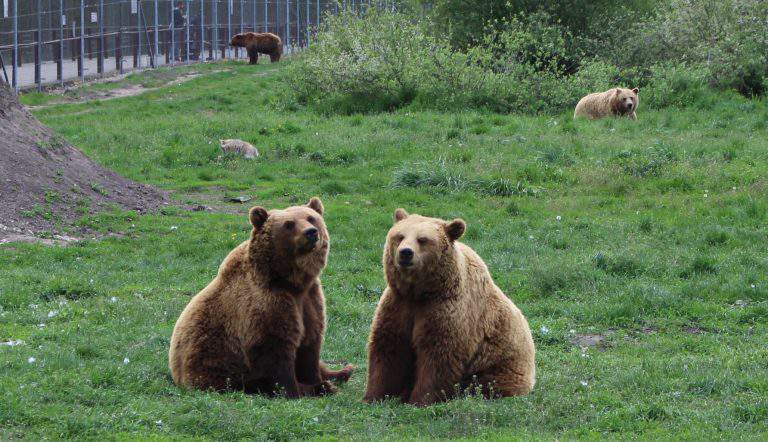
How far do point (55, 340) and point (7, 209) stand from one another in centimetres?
495

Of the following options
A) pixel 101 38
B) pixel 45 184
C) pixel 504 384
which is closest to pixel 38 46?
pixel 101 38

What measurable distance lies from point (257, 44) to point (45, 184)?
28342 millimetres

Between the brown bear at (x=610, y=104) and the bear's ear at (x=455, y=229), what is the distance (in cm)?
1556

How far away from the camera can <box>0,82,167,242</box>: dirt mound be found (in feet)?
43.4

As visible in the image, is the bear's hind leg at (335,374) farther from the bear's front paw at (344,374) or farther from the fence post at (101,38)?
the fence post at (101,38)

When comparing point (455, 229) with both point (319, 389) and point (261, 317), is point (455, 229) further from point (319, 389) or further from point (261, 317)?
point (319, 389)

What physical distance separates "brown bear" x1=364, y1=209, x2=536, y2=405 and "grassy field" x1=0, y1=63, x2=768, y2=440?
0.84 ft

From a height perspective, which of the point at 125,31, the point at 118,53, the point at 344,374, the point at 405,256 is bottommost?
the point at 344,374

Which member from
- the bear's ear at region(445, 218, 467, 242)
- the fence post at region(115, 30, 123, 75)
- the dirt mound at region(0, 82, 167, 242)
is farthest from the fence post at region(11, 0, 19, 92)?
the bear's ear at region(445, 218, 467, 242)

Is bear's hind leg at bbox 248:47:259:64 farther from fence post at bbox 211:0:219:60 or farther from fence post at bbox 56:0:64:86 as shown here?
fence post at bbox 56:0:64:86

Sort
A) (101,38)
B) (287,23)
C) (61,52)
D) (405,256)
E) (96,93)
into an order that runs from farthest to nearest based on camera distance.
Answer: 1. (287,23)
2. (101,38)
3. (61,52)
4. (96,93)
5. (405,256)

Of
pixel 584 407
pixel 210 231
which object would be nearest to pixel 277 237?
pixel 584 407

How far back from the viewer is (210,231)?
13.8m

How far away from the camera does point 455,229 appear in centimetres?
714
